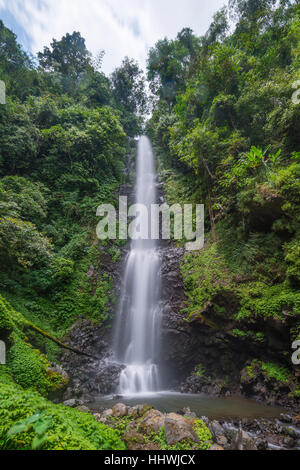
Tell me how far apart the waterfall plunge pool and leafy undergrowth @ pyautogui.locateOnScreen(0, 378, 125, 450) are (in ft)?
10.6

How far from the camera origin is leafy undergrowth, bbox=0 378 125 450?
82.3 inches

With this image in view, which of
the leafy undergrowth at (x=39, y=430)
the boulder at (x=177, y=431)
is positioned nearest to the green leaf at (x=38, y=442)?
the leafy undergrowth at (x=39, y=430)

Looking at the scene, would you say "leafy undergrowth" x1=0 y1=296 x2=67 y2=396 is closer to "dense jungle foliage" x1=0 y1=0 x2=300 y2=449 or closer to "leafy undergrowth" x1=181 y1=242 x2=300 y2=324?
"dense jungle foliage" x1=0 y1=0 x2=300 y2=449

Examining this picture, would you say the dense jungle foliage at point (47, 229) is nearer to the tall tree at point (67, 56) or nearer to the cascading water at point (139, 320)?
the cascading water at point (139, 320)

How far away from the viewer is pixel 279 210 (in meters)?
6.91

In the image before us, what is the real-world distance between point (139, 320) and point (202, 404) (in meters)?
4.41

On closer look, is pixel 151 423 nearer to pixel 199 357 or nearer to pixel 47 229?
pixel 199 357

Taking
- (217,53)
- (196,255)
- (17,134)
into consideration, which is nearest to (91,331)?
(196,255)

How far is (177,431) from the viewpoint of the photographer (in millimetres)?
3467

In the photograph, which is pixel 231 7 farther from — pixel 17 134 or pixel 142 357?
pixel 142 357

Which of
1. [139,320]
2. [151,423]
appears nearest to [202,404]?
[151,423]

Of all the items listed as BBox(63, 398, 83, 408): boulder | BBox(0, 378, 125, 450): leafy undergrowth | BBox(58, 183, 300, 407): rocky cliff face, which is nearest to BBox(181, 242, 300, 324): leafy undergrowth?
BBox(58, 183, 300, 407): rocky cliff face

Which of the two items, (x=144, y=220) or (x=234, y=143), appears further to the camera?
(x=144, y=220)

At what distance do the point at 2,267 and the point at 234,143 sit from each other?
11.9 meters
